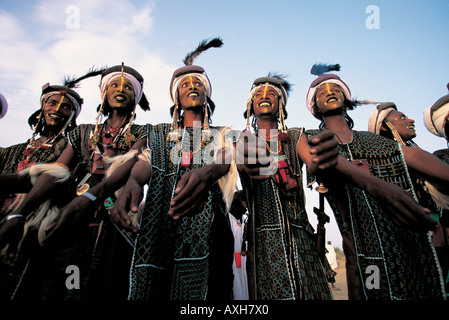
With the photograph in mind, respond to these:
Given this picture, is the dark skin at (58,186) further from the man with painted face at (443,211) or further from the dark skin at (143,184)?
the man with painted face at (443,211)

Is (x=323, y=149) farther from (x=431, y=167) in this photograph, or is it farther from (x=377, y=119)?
(x=377, y=119)

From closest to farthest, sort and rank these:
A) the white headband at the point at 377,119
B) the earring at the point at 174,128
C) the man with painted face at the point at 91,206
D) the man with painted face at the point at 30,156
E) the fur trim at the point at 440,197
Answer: the man with painted face at the point at 91,206, the fur trim at the point at 440,197, the man with painted face at the point at 30,156, the earring at the point at 174,128, the white headband at the point at 377,119

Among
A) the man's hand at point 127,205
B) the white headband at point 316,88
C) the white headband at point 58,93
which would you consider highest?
the white headband at point 58,93

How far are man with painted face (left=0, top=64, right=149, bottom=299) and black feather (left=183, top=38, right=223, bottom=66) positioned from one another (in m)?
0.94

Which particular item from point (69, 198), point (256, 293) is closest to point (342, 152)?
point (256, 293)

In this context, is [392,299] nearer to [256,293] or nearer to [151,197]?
[256,293]

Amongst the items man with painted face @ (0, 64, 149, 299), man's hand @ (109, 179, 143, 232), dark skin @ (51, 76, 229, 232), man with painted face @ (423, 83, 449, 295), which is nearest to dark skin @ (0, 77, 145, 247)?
man with painted face @ (0, 64, 149, 299)

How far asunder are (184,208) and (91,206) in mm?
892

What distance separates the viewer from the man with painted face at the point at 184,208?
195 centimetres

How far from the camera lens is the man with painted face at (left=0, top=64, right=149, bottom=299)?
214 cm

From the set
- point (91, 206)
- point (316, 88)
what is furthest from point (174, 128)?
point (316, 88)

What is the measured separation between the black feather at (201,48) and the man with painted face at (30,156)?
1.76 meters

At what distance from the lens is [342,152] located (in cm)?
275

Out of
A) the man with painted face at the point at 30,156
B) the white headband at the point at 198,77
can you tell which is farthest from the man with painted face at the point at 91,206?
the white headband at the point at 198,77
